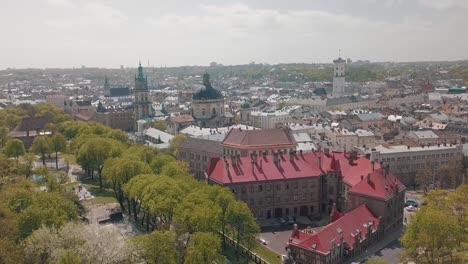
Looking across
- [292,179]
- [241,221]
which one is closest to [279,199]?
[292,179]

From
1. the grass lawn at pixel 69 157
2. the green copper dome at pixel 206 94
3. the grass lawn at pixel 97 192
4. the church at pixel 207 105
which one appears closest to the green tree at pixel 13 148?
the grass lawn at pixel 69 157

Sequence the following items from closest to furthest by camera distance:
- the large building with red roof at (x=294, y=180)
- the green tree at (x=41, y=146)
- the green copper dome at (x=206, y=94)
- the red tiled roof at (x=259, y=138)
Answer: the large building with red roof at (x=294, y=180), the red tiled roof at (x=259, y=138), the green tree at (x=41, y=146), the green copper dome at (x=206, y=94)

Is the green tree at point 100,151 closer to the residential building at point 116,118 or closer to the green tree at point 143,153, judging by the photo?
the green tree at point 143,153

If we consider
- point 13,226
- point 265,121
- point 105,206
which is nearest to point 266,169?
point 105,206

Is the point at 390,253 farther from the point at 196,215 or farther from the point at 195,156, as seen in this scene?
the point at 195,156

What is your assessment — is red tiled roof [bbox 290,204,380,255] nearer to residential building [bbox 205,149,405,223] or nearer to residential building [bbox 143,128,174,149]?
residential building [bbox 205,149,405,223]

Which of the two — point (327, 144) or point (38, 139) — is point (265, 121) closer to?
point (327, 144)
